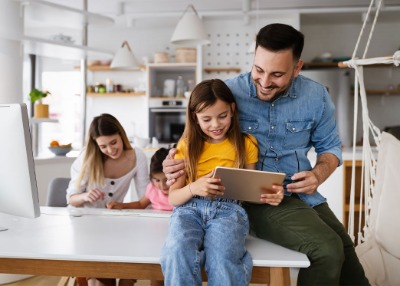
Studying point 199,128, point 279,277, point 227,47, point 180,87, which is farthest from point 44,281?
point 227,47

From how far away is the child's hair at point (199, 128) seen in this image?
1.59m

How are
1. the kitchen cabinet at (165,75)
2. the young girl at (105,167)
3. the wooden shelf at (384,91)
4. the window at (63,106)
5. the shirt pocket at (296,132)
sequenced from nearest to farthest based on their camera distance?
1. the shirt pocket at (296,132)
2. the young girl at (105,167)
3. the wooden shelf at (384,91)
4. the kitchen cabinet at (165,75)
5. the window at (63,106)

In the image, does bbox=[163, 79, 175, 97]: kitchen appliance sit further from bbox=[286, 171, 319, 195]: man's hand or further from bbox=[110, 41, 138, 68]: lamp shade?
bbox=[286, 171, 319, 195]: man's hand

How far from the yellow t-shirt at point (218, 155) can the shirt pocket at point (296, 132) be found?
134 millimetres

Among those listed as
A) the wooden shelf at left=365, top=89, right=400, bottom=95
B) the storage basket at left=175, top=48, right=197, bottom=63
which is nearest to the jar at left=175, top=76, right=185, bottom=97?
the storage basket at left=175, top=48, right=197, bottom=63

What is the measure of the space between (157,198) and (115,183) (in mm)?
245

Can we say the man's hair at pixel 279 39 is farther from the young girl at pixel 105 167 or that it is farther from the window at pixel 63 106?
the window at pixel 63 106

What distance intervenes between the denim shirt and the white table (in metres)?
0.31

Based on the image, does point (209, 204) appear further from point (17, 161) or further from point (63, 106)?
A: point (63, 106)

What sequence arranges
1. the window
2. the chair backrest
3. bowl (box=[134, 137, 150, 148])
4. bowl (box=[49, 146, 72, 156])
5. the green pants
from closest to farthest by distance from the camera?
the green pants
the chair backrest
bowl (box=[49, 146, 72, 156])
bowl (box=[134, 137, 150, 148])
the window

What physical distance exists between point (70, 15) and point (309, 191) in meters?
3.17

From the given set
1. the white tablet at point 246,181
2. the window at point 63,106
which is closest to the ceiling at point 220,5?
the window at point 63,106

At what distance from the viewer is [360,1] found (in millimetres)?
6168

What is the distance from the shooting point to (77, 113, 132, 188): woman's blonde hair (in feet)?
8.04
